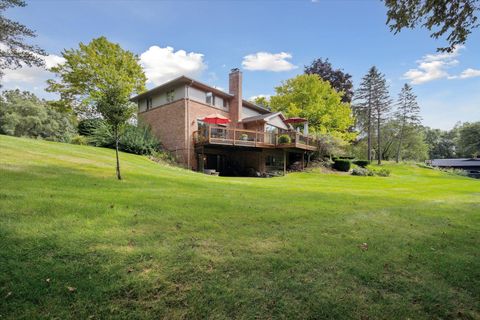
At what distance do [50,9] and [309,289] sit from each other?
1631cm

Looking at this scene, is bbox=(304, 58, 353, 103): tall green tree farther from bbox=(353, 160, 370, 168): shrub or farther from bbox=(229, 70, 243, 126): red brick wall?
bbox=(229, 70, 243, 126): red brick wall

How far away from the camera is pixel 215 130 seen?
19672mm

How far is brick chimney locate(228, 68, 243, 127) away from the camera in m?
23.3

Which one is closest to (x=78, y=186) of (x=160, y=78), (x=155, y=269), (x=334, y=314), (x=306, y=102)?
(x=155, y=269)

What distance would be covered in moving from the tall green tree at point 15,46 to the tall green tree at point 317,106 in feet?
75.3

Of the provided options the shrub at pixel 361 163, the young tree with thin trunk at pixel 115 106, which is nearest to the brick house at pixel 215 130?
the shrub at pixel 361 163

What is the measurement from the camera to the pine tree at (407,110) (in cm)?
4738

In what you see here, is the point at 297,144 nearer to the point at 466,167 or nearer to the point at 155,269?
the point at 155,269

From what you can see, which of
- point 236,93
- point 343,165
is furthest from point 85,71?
point 343,165

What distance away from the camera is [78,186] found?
24.1 ft

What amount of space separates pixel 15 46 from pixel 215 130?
38.8ft

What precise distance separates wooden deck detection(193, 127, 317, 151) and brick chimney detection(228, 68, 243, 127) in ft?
9.28

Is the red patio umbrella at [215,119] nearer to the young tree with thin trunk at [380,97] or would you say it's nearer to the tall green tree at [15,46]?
the tall green tree at [15,46]

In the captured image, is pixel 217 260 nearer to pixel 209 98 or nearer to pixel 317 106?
pixel 209 98
